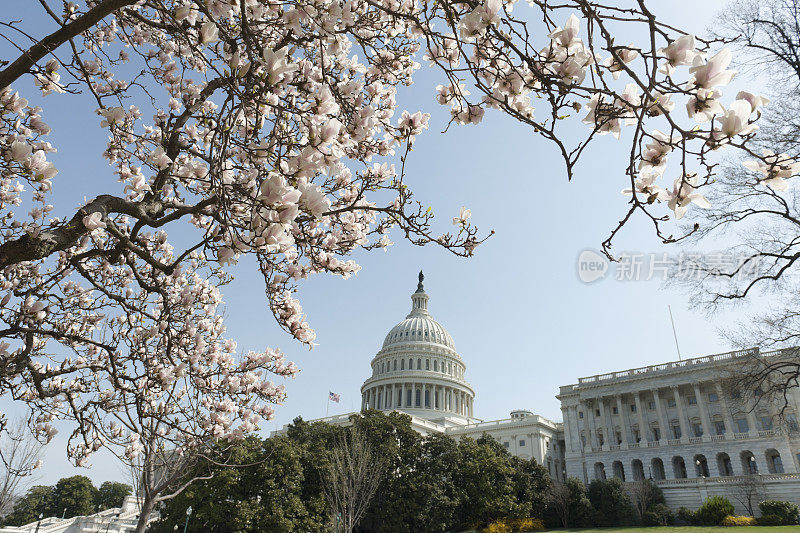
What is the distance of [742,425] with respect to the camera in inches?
2037

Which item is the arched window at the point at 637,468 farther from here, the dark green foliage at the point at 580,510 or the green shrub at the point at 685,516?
the dark green foliage at the point at 580,510

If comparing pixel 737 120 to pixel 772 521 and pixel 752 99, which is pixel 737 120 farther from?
pixel 772 521

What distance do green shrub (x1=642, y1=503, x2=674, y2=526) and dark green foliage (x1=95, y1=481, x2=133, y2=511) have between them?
75.6m

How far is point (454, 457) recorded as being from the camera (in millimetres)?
40031

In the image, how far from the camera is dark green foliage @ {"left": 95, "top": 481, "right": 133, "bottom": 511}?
79.5 m

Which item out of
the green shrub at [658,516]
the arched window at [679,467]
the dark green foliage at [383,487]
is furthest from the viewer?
the arched window at [679,467]

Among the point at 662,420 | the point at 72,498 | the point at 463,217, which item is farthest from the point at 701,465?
the point at 72,498

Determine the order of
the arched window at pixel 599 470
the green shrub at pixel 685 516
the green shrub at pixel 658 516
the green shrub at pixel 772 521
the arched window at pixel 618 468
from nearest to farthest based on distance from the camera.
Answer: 1. the green shrub at pixel 772 521
2. the green shrub at pixel 685 516
3. the green shrub at pixel 658 516
4. the arched window at pixel 618 468
5. the arched window at pixel 599 470

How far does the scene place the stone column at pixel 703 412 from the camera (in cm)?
5306

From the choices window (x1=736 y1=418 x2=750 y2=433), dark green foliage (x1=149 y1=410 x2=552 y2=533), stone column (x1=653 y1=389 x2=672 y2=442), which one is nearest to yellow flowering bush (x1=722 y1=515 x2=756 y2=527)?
dark green foliage (x1=149 y1=410 x2=552 y2=533)

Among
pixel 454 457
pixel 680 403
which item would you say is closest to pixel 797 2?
pixel 454 457

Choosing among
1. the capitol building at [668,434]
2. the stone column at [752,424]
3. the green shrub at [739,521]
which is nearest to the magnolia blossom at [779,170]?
the capitol building at [668,434]

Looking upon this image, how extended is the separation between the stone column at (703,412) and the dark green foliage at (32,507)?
273ft

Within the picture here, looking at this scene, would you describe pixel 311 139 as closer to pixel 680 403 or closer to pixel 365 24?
pixel 365 24
